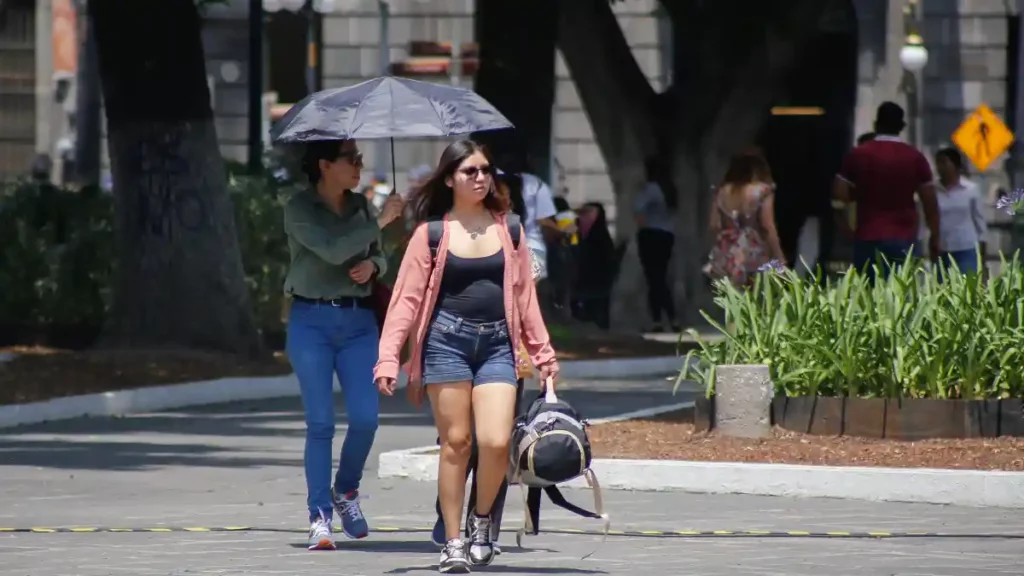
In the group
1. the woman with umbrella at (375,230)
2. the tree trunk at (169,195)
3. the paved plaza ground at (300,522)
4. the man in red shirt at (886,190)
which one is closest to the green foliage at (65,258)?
the tree trunk at (169,195)

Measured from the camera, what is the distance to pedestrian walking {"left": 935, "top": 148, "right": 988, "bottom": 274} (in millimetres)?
19156

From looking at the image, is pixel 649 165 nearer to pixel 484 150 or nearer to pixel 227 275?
pixel 227 275

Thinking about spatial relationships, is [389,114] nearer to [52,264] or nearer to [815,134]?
[52,264]

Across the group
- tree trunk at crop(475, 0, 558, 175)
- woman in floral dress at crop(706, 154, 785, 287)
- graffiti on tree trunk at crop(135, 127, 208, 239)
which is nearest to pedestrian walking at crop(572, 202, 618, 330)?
tree trunk at crop(475, 0, 558, 175)

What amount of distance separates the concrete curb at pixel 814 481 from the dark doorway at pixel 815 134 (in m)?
26.5

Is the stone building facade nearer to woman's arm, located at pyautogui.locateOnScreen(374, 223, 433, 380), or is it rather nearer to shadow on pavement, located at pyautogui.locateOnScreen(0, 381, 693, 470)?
shadow on pavement, located at pyautogui.locateOnScreen(0, 381, 693, 470)

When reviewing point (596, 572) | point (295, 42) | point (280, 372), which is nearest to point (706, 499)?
point (596, 572)

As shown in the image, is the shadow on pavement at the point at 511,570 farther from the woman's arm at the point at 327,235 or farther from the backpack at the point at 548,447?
the woman's arm at the point at 327,235

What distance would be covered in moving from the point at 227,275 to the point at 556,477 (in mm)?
11012

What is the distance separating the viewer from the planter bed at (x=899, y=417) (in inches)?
488

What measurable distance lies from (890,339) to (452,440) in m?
4.37

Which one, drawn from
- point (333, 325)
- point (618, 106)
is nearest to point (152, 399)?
point (333, 325)

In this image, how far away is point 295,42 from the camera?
1631 inches

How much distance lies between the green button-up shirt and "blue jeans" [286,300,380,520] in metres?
0.07
